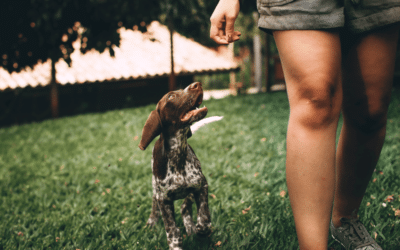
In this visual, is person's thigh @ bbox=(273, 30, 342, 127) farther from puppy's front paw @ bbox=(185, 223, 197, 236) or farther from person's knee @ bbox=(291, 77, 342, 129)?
puppy's front paw @ bbox=(185, 223, 197, 236)

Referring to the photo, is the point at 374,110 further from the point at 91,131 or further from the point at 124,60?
the point at 124,60

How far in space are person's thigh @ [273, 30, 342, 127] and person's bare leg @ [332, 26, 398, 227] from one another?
0.27 metres

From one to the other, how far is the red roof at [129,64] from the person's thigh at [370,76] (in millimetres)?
7662

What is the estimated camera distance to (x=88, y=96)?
36.8ft

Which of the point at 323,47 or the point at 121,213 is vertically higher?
the point at 323,47

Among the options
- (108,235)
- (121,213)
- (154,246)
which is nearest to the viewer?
(154,246)

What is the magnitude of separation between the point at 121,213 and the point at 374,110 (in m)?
2.15

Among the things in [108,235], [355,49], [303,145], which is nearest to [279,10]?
[355,49]

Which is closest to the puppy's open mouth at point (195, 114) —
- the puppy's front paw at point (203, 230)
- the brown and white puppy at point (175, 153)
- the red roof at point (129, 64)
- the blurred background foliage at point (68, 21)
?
the brown and white puppy at point (175, 153)

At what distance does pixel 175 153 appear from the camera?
1.88m

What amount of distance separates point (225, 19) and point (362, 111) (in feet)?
2.71

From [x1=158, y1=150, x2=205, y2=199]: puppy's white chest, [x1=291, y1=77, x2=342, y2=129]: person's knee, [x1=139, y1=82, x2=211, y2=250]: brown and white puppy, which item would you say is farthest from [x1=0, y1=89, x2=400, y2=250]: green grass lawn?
[x1=291, y1=77, x2=342, y2=129]: person's knee

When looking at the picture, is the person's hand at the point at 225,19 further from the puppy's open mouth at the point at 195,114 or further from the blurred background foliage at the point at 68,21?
the blurred background foliage at the point at 68,21

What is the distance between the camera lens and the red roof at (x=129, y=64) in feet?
33.6
